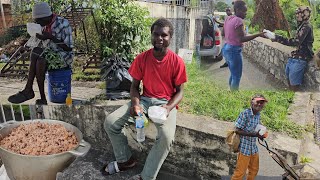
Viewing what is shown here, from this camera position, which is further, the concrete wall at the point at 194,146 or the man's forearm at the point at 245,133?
the concrete wall at the point at 194,146

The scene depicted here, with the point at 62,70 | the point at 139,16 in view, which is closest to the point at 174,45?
the point at 139,16

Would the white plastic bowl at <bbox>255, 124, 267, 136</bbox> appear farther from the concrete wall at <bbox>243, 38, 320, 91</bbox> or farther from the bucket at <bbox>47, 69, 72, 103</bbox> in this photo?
the bucket at <bbox>47, 69, 72, 103</bbox>

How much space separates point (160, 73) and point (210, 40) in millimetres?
933

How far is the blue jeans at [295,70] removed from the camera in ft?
10.3

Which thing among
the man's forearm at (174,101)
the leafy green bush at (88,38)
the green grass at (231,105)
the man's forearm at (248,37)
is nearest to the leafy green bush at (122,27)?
the green grass at (231,105)

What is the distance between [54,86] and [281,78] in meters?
3.05

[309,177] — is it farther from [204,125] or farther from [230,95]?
[230,95]

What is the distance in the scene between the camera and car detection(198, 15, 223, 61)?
3467mm

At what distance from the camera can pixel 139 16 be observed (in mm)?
4465

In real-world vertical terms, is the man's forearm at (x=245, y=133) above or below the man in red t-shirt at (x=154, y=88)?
below

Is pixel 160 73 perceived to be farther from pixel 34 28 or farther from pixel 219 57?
pixel 34 28

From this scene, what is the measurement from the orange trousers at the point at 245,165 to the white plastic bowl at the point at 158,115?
30.4 inches

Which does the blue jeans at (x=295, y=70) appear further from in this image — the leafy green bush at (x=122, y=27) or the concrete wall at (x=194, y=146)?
the leafy green bush at (x=122, y=27)

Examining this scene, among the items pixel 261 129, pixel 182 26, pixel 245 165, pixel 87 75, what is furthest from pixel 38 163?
pixel 182 26
